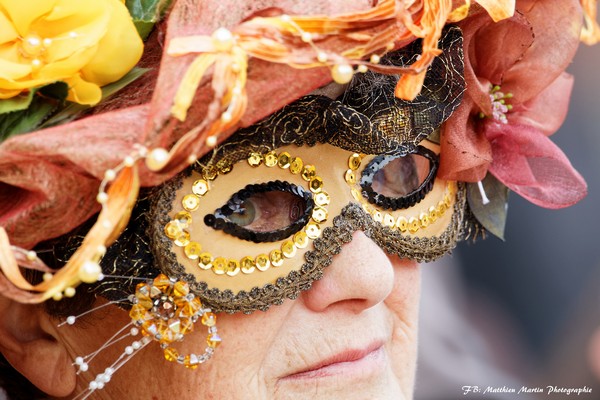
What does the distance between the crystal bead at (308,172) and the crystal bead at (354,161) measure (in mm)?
61

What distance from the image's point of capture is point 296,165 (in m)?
1.18

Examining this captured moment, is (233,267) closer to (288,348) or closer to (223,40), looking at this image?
(288,348)

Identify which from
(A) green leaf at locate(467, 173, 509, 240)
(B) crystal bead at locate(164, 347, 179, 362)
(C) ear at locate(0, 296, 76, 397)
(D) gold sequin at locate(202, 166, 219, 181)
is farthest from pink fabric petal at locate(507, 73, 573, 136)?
(C) ear at locate(0, 296, 76, 397)

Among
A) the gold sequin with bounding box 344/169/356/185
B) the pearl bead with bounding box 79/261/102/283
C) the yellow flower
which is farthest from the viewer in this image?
the gold sequin with bounding box 344/169/356/185

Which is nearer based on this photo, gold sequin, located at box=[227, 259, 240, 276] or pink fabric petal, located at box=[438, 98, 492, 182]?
gold sequin, located at box=[227, 259, 240, 276]

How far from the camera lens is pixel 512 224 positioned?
3.23 metres

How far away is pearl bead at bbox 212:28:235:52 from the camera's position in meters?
0.93

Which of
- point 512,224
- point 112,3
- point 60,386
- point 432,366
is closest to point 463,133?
point 112,3

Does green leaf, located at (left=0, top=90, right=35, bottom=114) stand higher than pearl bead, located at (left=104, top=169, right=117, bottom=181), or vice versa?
pearl bead, located at (left=104, top=169, right=117, bottom=181)

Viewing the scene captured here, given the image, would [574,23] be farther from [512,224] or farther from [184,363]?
[512,224]

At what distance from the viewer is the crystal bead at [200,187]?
1117 mm

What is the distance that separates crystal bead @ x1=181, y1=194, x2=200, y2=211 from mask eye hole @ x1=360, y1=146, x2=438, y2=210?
24cm

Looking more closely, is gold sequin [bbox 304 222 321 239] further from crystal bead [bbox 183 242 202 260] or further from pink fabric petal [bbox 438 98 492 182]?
pink fabric petal [bbox 438 98 492 182]

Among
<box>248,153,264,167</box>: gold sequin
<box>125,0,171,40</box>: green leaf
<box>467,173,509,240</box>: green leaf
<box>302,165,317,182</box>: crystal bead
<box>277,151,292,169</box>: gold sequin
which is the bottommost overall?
<box>467,173,509,240</box>: green leaf
